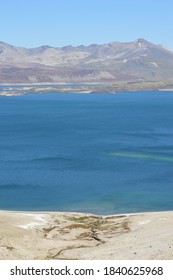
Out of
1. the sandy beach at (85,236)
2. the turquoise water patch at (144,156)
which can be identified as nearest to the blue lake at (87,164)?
the turquoise water patch at (144,156)

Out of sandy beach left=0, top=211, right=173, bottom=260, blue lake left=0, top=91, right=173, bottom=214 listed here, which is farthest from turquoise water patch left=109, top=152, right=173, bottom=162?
sandy beach left=0, top=211, right=173, bottom=260

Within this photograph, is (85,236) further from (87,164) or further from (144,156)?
(144,156)

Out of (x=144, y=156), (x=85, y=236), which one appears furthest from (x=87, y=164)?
(x=85, y=236)

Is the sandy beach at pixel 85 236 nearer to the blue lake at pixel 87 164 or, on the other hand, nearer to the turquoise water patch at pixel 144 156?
the blue lake at pixel 87 164

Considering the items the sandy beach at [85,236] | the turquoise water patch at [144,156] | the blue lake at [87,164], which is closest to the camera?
the sandy beach at [85,236]

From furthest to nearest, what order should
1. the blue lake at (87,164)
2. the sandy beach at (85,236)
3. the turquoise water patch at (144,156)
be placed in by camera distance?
the turquoise water patch at (144,156) → the blue lake at (87,164) → the sandy beach at (85,236)

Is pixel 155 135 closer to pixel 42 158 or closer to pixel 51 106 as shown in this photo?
pixel 42 158

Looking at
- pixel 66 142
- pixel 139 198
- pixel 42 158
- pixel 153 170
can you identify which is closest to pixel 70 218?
pixel 139 198
